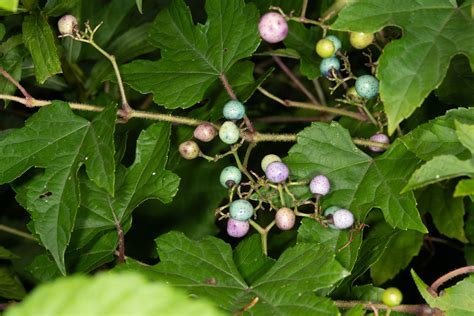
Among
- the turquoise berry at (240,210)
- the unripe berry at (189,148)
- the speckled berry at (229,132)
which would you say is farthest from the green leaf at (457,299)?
the unripe berry at (189,148)

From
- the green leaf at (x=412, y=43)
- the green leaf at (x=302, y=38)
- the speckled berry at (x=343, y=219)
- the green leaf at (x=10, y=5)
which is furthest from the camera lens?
the green leaf at (x=302, y=38)

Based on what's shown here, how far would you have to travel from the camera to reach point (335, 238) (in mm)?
1560

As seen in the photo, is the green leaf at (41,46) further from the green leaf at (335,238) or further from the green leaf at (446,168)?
the green leaf at (446,168)

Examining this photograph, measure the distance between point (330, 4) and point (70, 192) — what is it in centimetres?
88

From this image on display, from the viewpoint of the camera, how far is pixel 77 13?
2.04m

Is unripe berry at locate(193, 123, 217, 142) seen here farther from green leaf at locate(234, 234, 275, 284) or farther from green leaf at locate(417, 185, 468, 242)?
green leaf at locate(417, 185, 468, 242)

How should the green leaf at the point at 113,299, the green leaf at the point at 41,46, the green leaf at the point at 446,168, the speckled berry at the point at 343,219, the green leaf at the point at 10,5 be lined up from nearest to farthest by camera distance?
1. the green leaf at the point at 113,299
2. the green leaf at the point at 10,5
3. the green leaf at the point at 446,168
4. the speckled berry at the point at 343,219
5. the green leaf at the point at 41,46

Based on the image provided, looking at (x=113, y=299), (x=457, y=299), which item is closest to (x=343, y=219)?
(x=457, y=299)

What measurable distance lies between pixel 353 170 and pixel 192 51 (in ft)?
1.73

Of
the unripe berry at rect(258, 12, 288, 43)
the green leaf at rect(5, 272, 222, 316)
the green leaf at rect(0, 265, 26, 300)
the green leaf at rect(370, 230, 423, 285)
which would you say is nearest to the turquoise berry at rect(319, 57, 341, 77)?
the unripe berry at rect(258, 12, 288, 43)

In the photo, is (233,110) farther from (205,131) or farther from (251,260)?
(251,260)

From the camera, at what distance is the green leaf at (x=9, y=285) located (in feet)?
6.58

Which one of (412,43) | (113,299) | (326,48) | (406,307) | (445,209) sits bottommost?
(445,209)

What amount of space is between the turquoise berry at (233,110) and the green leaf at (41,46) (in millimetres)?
412
